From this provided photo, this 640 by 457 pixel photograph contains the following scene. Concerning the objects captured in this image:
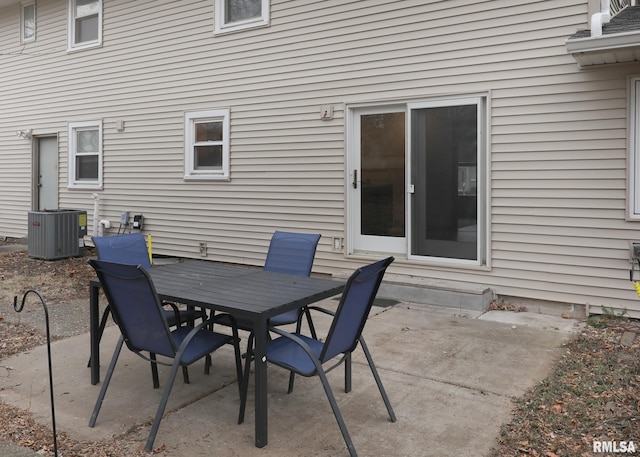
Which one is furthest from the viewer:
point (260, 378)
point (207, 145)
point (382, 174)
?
point (207, 145)

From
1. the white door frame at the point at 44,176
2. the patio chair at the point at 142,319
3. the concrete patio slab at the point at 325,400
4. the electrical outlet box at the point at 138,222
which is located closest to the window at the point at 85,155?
the white door frame at the point at 44,176

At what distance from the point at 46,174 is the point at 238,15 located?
537 centimetres

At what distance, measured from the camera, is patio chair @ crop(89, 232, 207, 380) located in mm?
3701

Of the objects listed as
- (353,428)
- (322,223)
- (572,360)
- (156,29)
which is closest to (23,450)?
(353,428)

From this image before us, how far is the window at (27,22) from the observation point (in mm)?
10383

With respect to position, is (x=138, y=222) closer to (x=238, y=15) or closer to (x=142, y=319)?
(x=238, y=15)

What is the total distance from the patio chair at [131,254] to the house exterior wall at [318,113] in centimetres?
301

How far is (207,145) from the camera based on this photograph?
26.1ft

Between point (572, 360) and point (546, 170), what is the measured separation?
210 centimetres

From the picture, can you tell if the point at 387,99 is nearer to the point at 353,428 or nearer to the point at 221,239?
the point at 221,239

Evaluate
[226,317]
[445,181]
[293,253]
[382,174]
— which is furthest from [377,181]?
[226,317]

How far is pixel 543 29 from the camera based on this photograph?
5.20 meters

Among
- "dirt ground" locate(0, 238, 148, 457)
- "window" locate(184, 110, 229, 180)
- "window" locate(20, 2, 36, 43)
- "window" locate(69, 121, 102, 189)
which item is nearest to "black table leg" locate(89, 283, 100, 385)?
"dirt ground" locate(0, 238, 148, 457)

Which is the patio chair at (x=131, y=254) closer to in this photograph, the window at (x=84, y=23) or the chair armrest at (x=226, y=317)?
the chair armrest at (x=226, y=317)
